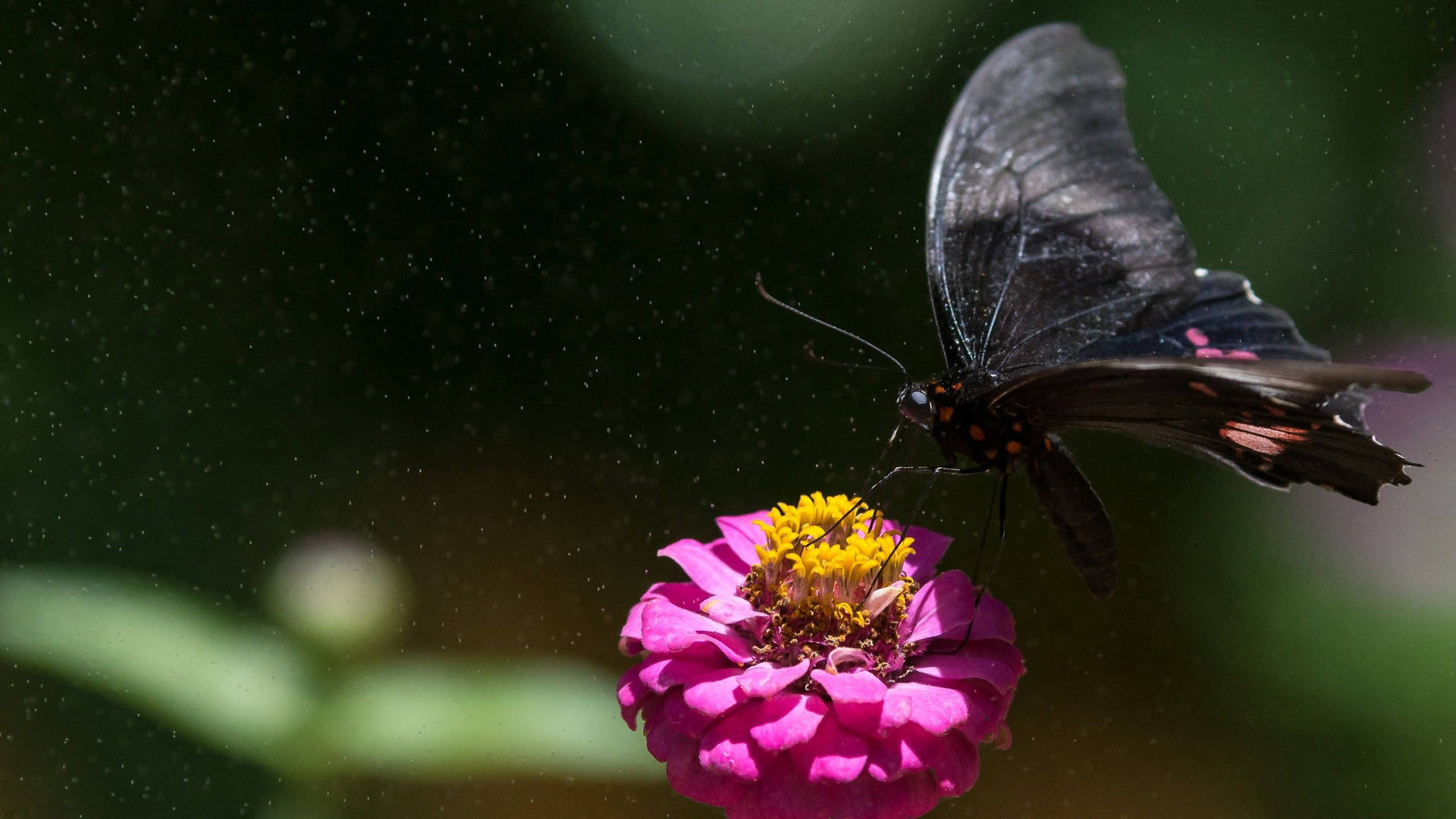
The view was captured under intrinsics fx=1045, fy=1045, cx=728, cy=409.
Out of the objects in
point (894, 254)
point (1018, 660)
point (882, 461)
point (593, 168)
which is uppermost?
point (593, 168)

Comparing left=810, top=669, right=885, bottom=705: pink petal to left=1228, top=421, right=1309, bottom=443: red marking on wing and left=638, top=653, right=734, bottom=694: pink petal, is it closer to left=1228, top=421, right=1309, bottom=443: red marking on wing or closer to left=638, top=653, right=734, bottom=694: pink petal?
left=638, top=653, right=734, bottom=694: pink petal

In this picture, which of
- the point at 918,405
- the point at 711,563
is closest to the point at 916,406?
the point at 918,405

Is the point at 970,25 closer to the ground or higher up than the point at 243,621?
higher up

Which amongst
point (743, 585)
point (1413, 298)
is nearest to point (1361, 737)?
point (1413, 298)

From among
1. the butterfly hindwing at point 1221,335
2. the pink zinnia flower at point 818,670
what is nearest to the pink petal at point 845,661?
the pink zinnia flower at point 818,670

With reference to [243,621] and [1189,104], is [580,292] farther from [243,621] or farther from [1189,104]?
[1189,104]

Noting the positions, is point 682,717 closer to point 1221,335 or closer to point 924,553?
point 924,553
